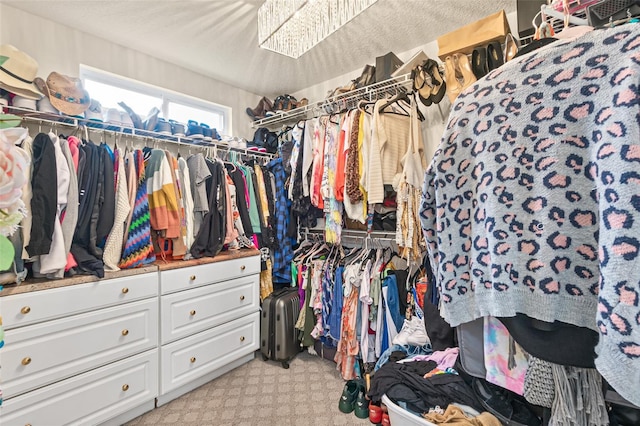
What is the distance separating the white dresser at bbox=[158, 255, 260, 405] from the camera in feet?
6.37

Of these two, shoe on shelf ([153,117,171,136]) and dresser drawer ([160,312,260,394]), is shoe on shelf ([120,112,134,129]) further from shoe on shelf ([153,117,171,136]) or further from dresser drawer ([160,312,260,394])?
dresser drawer ([160,312,260,394])

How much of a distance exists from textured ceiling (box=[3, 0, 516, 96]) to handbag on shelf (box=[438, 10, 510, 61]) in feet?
1.38

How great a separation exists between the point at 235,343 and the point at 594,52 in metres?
2.51

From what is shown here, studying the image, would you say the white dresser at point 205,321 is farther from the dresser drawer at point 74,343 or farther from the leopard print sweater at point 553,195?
the leopard print sweater at point 553,195

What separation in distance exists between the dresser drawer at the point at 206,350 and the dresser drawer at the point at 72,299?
447mm

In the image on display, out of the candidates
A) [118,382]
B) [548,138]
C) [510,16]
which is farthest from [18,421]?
[510,16]

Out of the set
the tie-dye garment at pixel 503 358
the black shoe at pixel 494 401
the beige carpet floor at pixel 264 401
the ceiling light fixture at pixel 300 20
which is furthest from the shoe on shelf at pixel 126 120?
the black shoe at pixel 494 401

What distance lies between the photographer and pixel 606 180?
1.56 ft

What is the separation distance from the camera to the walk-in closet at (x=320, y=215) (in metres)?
0.55

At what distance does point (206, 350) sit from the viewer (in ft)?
7.00

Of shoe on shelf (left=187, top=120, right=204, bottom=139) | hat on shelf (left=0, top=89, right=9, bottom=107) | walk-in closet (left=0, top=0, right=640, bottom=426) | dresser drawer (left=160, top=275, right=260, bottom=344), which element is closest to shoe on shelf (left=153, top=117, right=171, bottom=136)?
walk-in closet (left=0, top=0, right=640, bottom=426)

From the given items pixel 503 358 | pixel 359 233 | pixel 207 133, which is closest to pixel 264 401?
pixel 359 233

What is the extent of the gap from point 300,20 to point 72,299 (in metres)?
1.93

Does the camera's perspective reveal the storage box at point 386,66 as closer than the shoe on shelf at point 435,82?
No
